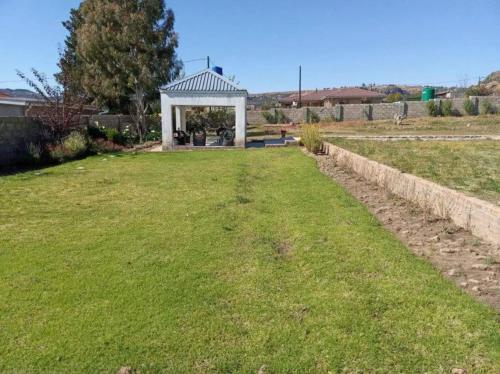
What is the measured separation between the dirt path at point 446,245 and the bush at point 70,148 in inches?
440

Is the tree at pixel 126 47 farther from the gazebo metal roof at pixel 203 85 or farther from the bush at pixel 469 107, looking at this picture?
the bush at pixel 469 107

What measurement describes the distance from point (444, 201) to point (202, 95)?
14892mm

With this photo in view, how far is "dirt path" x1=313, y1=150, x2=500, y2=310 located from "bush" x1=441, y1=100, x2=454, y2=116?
37932 mm

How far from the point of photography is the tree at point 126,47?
75.7 feet

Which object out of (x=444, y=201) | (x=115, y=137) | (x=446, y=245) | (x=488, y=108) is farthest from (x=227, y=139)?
(x=488, y=108)

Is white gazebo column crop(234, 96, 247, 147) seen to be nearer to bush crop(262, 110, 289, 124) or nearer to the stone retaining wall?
the stone retaining wall

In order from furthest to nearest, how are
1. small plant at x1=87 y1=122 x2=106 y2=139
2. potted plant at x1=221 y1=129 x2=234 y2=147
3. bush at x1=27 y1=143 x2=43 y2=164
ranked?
potted plant at x1=221 y1=129 x2=234 y2=147 < small plant at x1=87 y1=122 x2=106 y2=139 < bush at x1=27 y1=143 x2=43 y2=164

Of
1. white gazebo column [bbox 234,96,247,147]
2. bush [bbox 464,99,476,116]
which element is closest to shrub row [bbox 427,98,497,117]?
bush [bbox 464,99,476,116]

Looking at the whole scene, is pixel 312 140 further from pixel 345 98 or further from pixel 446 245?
pixel 345 98

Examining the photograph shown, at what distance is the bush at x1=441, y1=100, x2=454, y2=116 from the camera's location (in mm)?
40812

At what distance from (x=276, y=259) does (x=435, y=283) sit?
4.98 feet

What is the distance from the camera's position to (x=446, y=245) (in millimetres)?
4766

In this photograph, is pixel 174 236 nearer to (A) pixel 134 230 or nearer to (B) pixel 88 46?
(A) pixel 134 230

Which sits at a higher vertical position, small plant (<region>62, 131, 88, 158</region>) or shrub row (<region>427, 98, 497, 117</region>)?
shrub row (<region>427, 98, 497, 117</region>)
